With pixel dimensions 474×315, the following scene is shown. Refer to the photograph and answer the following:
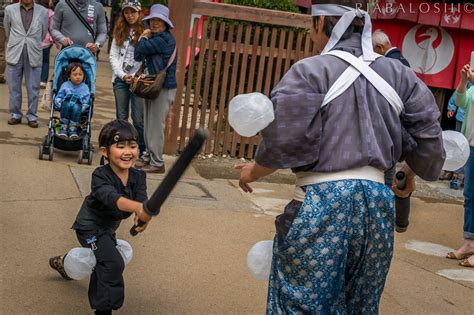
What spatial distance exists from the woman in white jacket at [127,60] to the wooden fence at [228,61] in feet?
1.88

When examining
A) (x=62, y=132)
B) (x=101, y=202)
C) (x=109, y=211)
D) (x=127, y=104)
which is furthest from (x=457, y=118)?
(x=101, y=202)

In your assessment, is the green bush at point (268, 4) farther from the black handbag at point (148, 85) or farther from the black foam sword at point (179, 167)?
the black foam sword at point (179, 167)

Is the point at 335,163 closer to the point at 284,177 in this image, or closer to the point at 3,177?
the point at 3,177

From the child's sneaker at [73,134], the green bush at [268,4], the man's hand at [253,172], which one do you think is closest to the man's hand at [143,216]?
the man's hand at [253,172]

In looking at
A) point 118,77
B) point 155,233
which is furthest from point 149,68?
point 155,233

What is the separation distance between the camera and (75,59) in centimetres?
945

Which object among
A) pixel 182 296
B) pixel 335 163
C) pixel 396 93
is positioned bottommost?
pixel 182 296

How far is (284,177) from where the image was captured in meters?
9.84

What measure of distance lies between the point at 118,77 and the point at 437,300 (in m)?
4.54

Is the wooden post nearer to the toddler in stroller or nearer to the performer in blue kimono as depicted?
the toddler in stroller

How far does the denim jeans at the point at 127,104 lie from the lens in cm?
946

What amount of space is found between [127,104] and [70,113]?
2.26ft

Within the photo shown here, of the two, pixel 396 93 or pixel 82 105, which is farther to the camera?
pixel 82 105

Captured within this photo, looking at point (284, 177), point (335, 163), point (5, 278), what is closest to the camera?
point (335, 163)
